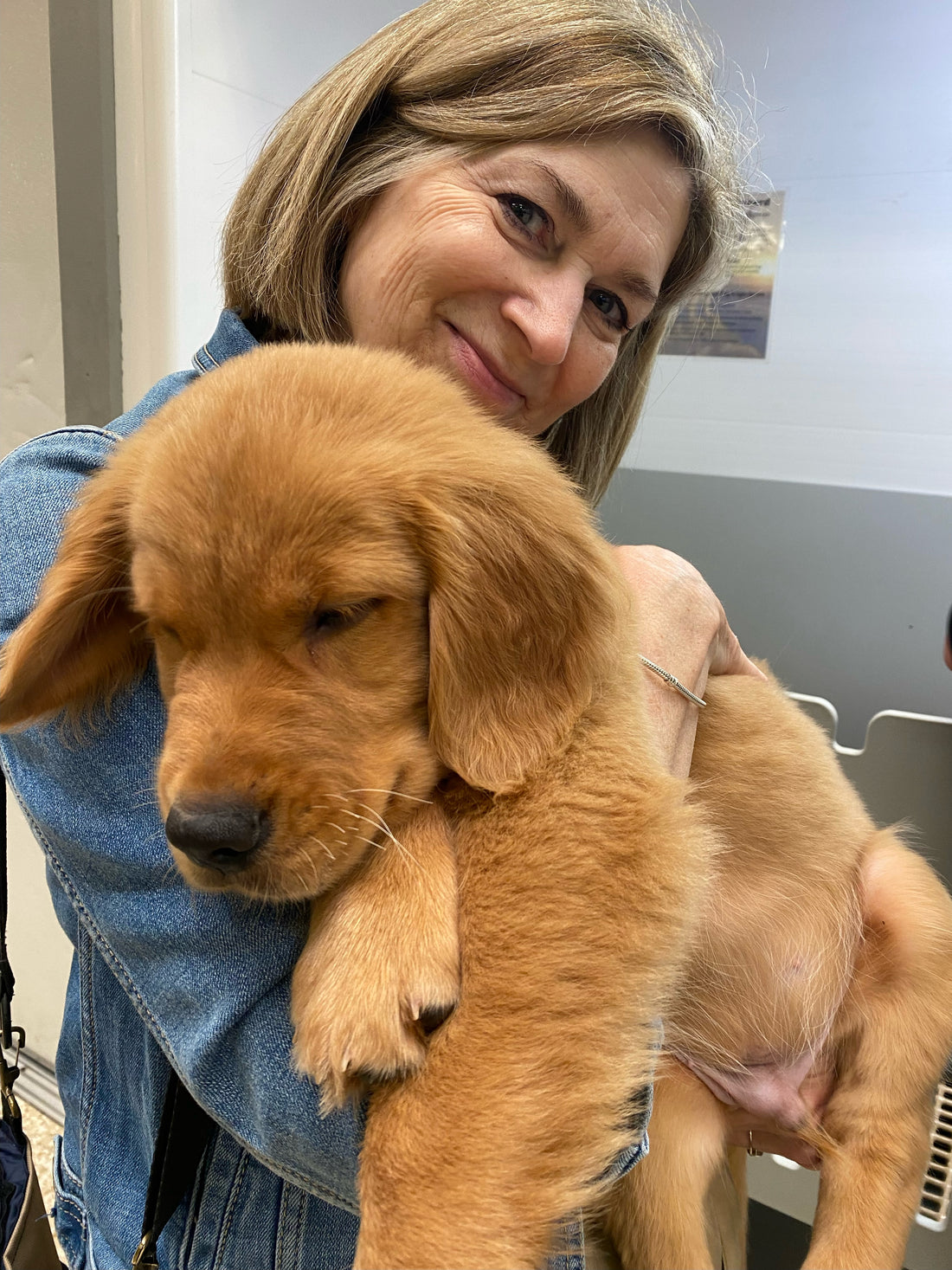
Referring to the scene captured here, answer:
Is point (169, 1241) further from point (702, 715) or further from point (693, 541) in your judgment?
point (693, 541)

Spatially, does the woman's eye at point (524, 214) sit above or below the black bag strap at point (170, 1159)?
above

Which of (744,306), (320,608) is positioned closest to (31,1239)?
(320,608)

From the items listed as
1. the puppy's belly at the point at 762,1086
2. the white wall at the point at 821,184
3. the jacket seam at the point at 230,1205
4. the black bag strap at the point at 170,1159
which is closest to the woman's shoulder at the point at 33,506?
the black bag strap at the point at 170,1159

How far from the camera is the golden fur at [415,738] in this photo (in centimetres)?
77

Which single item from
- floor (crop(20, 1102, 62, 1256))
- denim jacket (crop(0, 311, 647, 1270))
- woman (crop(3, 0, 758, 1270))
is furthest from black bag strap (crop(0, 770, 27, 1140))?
floor (crop(20, 1102, 62, 1256))

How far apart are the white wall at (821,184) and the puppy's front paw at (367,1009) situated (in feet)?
6.47

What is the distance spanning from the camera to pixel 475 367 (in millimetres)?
1366

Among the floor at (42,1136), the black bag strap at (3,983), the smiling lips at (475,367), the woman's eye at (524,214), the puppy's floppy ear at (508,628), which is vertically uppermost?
the woman's eye at (524,214)

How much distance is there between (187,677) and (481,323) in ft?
2.57

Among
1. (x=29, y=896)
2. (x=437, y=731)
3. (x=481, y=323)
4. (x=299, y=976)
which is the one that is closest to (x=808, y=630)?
(x=481, y=323)

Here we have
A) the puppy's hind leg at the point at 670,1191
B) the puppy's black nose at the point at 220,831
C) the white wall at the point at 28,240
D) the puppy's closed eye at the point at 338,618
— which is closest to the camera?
the puppy's black nose at the point at 220,831

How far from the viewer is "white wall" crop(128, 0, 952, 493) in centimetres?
215

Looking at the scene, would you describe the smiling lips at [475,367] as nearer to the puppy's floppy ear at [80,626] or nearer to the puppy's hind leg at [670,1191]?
the puppy's floppy ear at [80,626]

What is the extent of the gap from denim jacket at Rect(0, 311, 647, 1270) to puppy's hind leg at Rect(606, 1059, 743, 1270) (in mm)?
441
